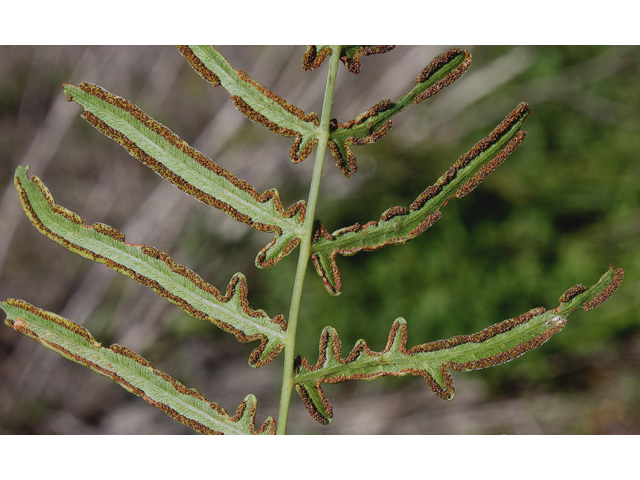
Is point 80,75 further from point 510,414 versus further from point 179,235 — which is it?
point 510,414

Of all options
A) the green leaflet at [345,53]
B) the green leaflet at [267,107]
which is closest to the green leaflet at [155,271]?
the green leaflet at [267,107]

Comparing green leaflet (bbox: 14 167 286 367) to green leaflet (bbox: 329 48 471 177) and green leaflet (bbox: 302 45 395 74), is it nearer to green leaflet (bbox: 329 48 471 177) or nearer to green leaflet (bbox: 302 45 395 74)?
green leaflet (bbox: 329 48 471 177)

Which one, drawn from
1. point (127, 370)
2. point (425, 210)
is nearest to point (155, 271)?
point (127, 370)

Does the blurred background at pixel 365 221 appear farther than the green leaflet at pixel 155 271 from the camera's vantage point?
Yes

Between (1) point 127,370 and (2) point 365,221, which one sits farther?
(2) point 365,221

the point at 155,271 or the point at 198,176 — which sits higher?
the point at 198,176

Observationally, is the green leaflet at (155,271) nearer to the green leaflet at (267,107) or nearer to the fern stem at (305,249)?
the fern stem at (305,249)

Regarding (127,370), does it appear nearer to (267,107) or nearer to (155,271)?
(155,271)
